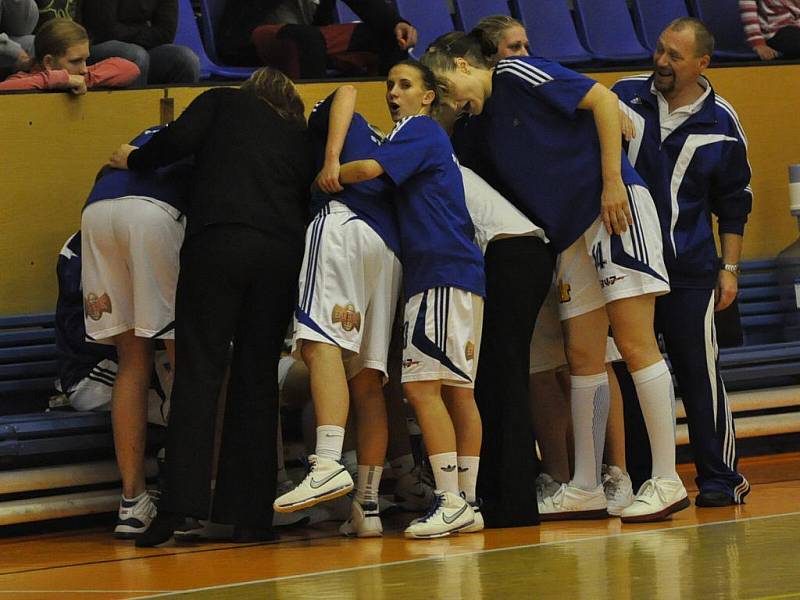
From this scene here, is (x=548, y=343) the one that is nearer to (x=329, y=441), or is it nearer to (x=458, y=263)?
(x=458, y=263)

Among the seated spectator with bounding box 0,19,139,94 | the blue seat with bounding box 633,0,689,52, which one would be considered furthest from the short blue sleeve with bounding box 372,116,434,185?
the blue seat with bounding box 633,0,689,52

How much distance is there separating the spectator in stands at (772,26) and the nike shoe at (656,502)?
4.15 metres

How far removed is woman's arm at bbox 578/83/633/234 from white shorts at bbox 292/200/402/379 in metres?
0.79

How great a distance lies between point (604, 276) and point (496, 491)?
2.87 ft

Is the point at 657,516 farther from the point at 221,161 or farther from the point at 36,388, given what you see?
the point at 36,388

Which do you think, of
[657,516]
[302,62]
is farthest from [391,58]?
[657,516]

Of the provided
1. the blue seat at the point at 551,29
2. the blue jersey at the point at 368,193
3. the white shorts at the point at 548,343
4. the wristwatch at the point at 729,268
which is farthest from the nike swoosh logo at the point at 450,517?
the blue seat at the point at 551,29

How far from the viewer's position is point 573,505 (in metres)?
5.46

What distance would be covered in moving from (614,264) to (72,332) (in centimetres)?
215

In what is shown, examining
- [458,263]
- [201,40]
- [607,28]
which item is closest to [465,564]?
[458,263]

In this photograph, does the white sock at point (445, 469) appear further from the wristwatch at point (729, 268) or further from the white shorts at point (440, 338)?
the wristwatch at point (729, 268)

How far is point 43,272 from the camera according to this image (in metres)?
6.64

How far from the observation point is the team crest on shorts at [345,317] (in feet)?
17.0

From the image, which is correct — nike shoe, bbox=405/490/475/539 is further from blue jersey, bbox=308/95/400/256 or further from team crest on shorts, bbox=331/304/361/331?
blue jersey, bbox=308/95/400/256
